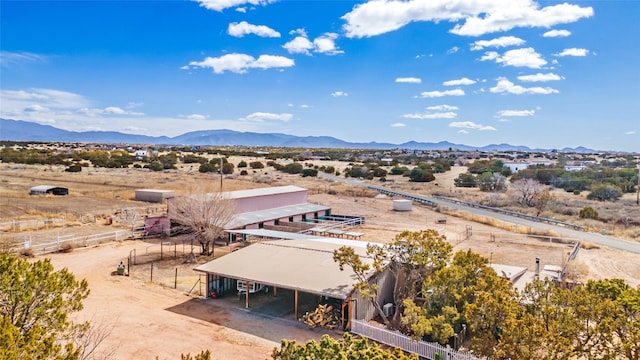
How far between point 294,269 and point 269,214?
17.7m

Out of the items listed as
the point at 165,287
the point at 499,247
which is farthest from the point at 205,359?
the point at 499,247

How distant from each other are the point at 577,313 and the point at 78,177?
72.0 metres

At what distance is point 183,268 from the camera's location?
26.2 meters

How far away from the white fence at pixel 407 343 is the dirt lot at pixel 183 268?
5.63 feet

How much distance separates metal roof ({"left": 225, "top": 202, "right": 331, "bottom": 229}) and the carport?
984 centimetres

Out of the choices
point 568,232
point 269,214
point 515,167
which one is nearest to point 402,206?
point 568,232

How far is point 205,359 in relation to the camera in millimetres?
7398

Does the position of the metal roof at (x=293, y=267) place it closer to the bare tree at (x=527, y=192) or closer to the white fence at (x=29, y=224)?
the white fence at (x=29, y=224)

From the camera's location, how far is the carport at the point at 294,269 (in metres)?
17.8

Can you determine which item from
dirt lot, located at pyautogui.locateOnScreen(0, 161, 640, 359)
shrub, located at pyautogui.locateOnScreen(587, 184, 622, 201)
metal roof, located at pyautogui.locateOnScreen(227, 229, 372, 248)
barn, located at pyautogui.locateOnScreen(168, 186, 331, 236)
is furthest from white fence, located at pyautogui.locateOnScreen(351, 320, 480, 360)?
shrub, located at pyautogui.locateOnScreen(587, 184, 622, 201)

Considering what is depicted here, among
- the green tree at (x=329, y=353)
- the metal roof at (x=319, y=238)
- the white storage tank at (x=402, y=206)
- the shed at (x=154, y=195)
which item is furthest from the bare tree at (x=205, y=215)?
the white storage tank at (x=402, y=206)

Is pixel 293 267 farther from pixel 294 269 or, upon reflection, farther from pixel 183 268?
pixel 183 268

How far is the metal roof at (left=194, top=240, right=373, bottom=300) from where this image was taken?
1792 centimetres

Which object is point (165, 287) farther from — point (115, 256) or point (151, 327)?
point (115, 256)
